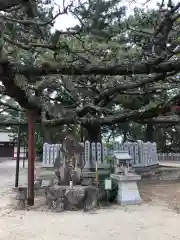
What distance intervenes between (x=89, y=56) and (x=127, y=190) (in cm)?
307

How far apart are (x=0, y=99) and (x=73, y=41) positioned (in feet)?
22.8

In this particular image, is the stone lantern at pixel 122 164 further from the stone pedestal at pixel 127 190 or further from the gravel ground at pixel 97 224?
the gravel ground at pixel 97 224

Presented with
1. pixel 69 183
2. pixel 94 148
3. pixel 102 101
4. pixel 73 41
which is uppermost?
pixel 73 41

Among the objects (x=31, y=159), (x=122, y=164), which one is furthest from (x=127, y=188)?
(x=31, y=159)

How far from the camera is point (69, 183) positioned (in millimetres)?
6918

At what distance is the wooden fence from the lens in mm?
12828

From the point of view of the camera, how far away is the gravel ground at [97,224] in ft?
15.1

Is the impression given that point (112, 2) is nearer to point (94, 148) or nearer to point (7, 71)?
point (7, 71)

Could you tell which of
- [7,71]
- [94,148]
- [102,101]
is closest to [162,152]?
[94,148]

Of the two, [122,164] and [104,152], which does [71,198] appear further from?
[104,152]

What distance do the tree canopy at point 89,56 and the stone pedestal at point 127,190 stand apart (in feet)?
4.46

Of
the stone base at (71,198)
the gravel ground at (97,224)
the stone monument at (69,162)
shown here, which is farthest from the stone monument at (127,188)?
the stone monument at (69,162)

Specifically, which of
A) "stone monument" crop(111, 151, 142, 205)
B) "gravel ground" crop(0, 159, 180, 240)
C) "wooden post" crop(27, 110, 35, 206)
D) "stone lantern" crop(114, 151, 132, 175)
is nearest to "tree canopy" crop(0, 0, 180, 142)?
"wooden post" crop(27, 110, 35, 206)

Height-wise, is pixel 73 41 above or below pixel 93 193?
above
